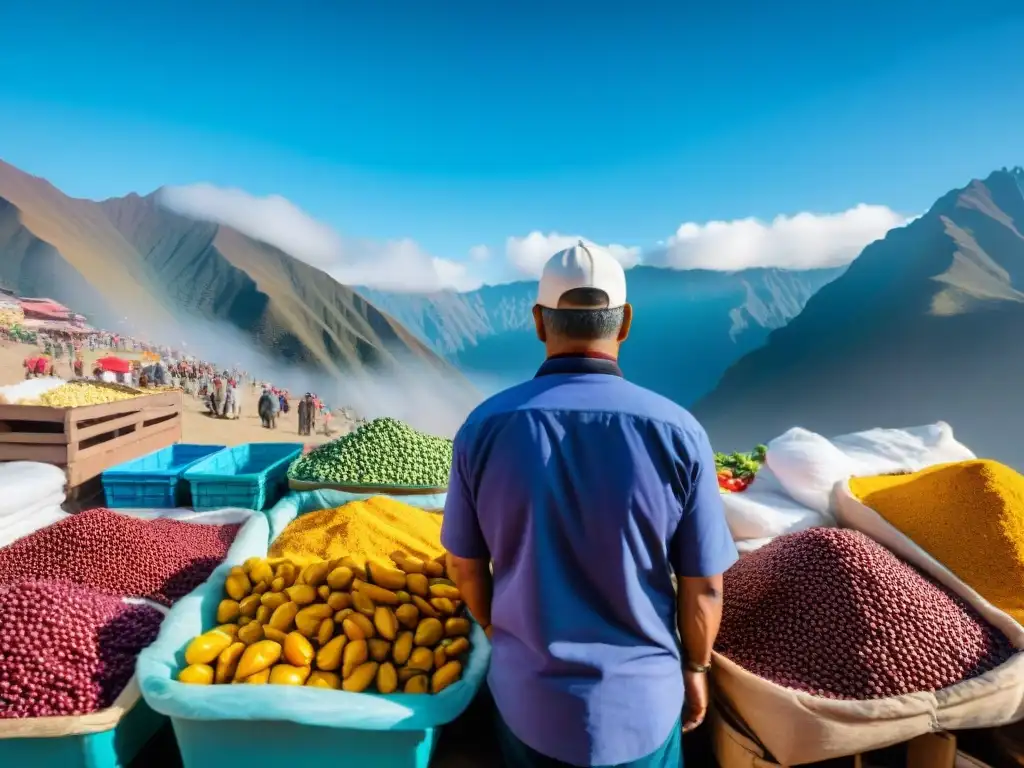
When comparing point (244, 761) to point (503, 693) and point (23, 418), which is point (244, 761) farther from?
point (23, 418)

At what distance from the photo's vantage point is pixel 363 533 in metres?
2.18

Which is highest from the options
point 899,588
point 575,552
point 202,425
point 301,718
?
point 575,552

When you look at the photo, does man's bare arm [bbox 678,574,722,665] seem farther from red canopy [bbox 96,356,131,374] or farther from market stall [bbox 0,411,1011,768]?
red canopy [bbox 96,356,131,374]

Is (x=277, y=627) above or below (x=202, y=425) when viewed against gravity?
above

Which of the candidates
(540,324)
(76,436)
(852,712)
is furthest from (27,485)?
(852,712)

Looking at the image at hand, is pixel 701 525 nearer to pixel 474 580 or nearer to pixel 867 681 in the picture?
pixel 474 580

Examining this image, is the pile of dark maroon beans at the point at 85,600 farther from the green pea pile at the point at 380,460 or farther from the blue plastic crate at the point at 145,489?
the green pea pile at the point at 380,460

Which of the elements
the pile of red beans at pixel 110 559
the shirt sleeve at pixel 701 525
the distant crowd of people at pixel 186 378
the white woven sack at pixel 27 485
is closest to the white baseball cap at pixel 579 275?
the shirt sleeve at pixel 701 525

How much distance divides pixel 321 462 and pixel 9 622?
155cm

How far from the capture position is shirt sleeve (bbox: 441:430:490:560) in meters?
1.05

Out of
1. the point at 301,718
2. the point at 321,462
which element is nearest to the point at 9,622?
the point at 301,718

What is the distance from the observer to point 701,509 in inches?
40.0

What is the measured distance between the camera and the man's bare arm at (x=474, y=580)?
117 centimetres

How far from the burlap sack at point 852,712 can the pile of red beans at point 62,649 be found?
1.47 m
